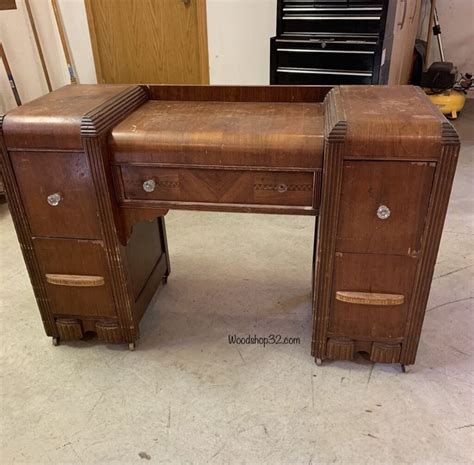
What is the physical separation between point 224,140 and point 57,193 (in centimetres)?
59

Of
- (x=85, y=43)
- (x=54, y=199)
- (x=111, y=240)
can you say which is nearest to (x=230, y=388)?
(x=111, y=240)

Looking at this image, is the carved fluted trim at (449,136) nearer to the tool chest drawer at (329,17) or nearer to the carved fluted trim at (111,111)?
the carved fluted trim at (111,111)

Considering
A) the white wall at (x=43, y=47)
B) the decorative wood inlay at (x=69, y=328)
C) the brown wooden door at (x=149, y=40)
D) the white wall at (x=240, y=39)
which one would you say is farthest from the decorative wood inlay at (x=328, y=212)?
the white wall at (x=43, y=47)

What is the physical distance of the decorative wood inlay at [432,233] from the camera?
3.97ft

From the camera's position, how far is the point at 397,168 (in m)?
1.26

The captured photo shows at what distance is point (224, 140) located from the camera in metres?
1.34

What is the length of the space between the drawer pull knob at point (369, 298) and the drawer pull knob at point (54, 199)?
992 mm

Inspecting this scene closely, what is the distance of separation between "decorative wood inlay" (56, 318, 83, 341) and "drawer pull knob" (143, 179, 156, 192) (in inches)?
25.8

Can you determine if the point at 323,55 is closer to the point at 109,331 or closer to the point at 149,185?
the point at 149,185

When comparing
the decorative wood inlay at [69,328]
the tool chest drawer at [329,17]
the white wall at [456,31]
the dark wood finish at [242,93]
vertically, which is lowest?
the decorative wood inlay at [69,328]

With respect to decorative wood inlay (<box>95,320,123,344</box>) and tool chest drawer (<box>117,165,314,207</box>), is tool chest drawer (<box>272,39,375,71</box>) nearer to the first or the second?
tool chest drawer (<box>117,165,314,207</box>)

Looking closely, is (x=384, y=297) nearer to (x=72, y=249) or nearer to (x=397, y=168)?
(x=397, y=168)

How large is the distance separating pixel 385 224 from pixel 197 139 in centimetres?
64
